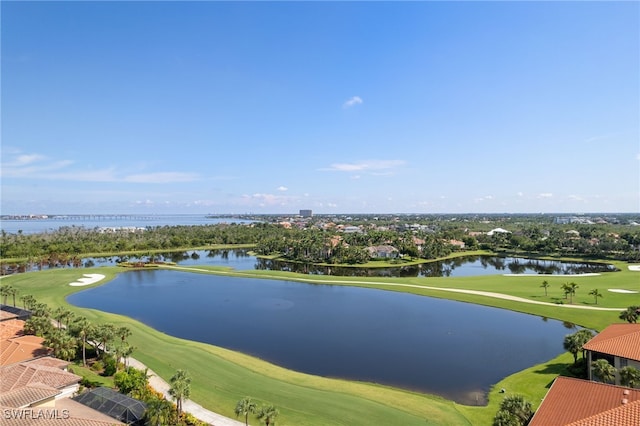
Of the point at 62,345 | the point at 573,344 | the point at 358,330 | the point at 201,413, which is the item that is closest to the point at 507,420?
the point at 573,344

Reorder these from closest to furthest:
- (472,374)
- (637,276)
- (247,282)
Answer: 1. (472,374)
2. (637,276)
3. (247,282)

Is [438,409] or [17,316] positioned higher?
[17,316]

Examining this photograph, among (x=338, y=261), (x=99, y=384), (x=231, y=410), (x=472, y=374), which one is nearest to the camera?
(x=231, y=410)

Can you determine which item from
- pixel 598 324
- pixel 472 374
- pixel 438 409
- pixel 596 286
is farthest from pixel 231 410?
pixel 596 286

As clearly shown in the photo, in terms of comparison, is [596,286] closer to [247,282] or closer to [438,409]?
[438,409]

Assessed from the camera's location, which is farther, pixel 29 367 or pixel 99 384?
pixel 99 384

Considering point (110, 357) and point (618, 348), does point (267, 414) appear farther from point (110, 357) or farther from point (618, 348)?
point (618, 348)
